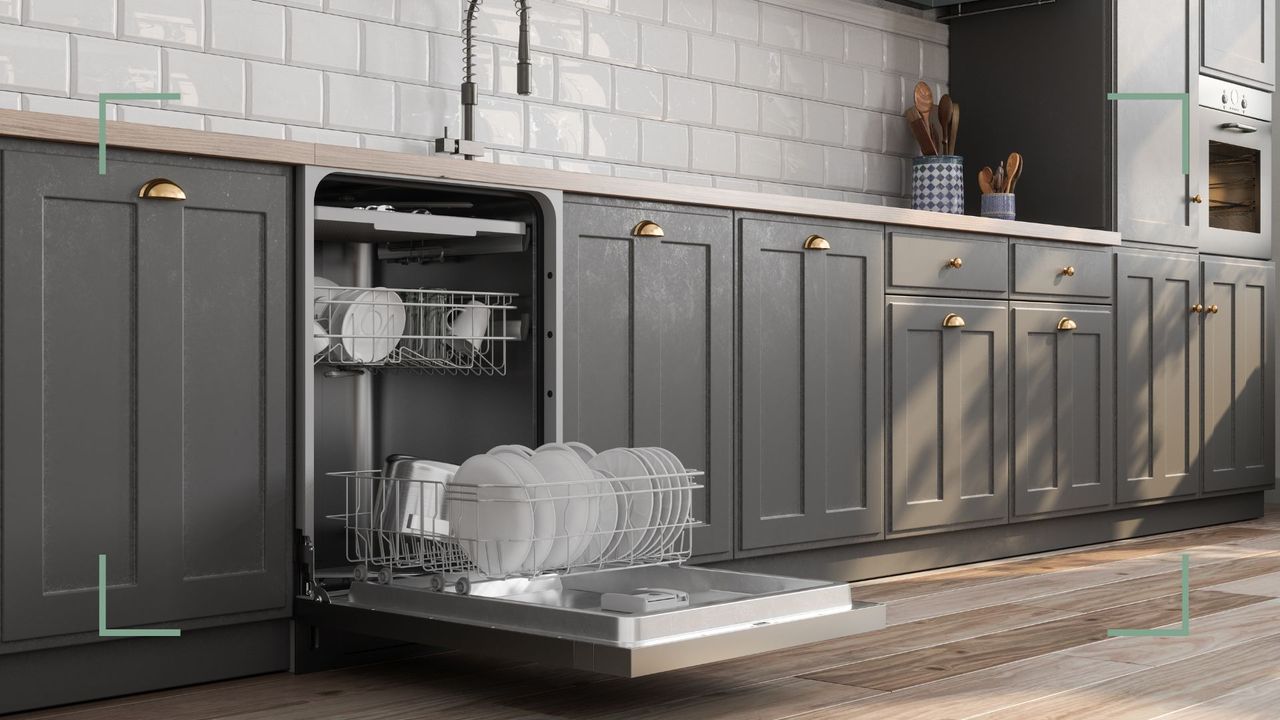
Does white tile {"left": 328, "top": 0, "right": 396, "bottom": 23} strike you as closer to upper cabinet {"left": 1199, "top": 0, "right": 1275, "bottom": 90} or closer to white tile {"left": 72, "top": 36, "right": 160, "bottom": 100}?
white tile {"left": 72, "top": 36, "right": 160, "bottom": 100}

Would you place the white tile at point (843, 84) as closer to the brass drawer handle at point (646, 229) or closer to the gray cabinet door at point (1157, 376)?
the gray cabinet door at point (1157, 376)

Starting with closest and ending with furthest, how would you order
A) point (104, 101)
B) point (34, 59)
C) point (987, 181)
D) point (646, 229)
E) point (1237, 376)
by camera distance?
point (104, 101) → point (34, 59) → point (646, 229) → point (987, 181) → point (1237, 376)

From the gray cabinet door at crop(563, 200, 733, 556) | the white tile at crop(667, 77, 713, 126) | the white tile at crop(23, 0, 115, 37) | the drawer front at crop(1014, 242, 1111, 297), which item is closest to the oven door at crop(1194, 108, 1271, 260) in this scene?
the drawer front at crop(1014, 242, 1111, 297)

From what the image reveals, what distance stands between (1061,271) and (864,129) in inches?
30.5

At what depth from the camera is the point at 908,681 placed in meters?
2.23

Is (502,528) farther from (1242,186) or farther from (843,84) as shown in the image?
(1242,186)

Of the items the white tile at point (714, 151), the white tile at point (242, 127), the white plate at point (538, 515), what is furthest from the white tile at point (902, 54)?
the white plate at point (538, 515)

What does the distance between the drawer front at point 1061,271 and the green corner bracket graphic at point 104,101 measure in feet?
7.04

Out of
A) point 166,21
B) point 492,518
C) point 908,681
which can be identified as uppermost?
point 166,21

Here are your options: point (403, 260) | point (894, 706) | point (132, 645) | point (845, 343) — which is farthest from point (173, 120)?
point (894, 706)

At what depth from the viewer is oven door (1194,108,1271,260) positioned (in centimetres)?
458

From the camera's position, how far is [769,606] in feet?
6.67

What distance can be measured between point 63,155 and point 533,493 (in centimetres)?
82

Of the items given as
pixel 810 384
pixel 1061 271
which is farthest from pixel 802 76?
pixel 810 384
